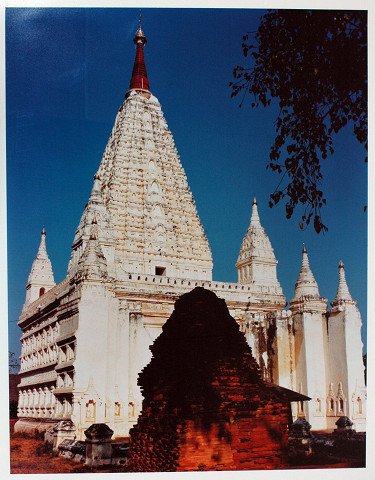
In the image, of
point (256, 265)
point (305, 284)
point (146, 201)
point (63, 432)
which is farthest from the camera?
point (146, 201)

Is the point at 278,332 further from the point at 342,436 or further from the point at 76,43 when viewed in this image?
the point at 76,43

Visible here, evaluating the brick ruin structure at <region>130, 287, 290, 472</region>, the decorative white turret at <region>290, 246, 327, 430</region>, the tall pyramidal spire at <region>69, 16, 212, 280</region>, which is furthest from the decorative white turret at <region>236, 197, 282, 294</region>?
the brick ruin structure at <region>130, 287, 290, 472</region>

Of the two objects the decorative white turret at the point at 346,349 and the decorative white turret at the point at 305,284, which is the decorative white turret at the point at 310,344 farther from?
→ the decorative white turret at the point at 346,349

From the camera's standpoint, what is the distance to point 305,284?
46.8 feet

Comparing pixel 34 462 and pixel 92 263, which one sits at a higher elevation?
pixel 92 263

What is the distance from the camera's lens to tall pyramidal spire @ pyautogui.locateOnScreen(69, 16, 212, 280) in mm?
17719

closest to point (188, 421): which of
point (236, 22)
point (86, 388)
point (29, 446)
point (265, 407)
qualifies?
point (265, 407)

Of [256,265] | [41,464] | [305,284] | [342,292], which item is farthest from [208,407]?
[256,265]

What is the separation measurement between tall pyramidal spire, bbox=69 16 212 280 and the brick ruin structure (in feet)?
23.1

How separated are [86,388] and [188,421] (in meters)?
4.62

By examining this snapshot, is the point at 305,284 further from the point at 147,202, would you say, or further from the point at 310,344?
the point at 147,202

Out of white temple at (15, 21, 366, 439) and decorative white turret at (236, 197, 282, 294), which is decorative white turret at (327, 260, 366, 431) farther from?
decorative white turret at (236, 197, 282, 294)

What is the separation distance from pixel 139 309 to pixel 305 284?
A: 3.89 metres

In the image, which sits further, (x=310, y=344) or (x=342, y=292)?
(x=310, y=344)
